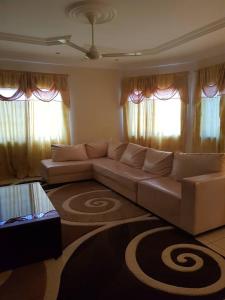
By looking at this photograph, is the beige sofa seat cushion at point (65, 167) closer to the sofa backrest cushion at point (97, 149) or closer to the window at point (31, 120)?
the sofa backrest cushion at point (97, 149)

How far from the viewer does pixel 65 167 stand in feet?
14.8

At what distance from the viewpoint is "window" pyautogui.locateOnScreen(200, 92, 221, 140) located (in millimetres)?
4668

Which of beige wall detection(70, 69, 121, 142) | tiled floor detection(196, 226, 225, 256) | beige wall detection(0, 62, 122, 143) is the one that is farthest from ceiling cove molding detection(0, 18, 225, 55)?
tiled floor detection(196, 226, 225, 256)

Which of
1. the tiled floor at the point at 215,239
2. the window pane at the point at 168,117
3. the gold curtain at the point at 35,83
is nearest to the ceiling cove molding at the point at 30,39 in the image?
the gold curtain at the point at 35,83

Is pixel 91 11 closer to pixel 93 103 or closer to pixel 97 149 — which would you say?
pixel 97 149

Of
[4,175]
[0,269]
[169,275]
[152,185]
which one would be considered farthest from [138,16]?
[4,175]

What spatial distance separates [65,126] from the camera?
18.1 ft

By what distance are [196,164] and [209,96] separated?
222cm

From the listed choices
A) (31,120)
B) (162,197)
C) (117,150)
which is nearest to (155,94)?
(117,150)

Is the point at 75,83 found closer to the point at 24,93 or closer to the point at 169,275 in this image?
the point at 24,93

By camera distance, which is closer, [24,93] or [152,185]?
[152,185]

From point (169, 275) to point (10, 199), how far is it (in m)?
1.95

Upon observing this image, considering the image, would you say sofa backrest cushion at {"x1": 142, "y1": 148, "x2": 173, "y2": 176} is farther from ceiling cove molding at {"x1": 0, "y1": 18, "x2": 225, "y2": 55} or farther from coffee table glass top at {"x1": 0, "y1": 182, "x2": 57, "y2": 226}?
ceiling cove molding at {"x1": 0, "y1": 18, "x2": 225, "y2": 55}

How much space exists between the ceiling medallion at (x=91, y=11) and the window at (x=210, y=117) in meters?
2.68
